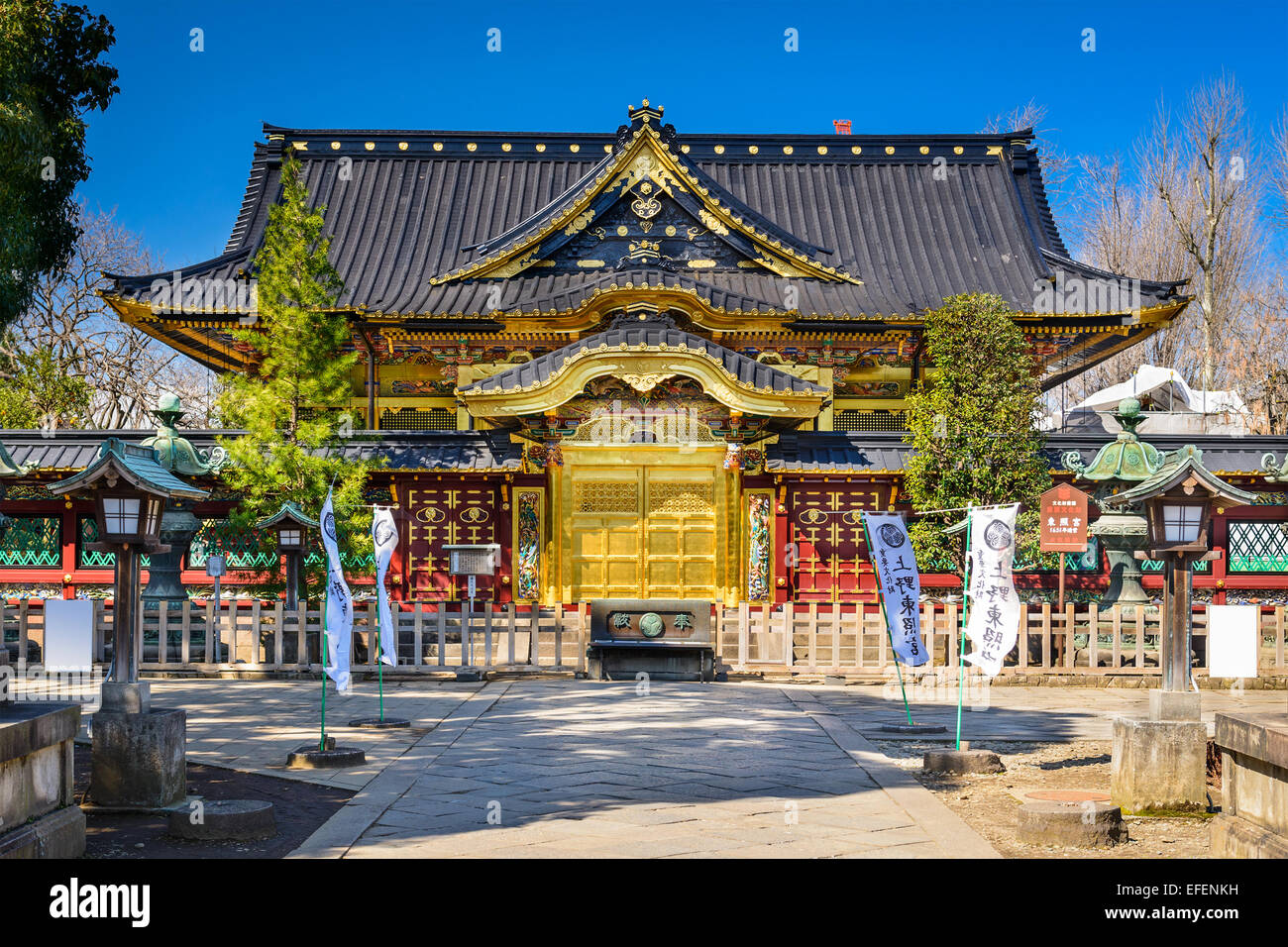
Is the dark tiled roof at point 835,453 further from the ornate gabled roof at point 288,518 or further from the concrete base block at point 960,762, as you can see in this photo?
the concrete base block at point 960,762

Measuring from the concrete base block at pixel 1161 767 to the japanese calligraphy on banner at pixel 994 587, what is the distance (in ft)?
4.90

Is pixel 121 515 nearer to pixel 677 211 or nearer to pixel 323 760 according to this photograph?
pixel 323 760

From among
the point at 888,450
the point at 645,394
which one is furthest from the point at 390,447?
the point at 888,450

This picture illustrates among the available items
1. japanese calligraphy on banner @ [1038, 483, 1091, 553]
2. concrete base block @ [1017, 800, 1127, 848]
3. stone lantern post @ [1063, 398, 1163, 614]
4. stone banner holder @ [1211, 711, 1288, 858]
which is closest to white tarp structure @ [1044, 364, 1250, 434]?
stone lantern post @ [1063, 398, 1163, 614]

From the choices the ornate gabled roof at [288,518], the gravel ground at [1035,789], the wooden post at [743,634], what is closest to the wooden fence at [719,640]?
the wooden post at [743,634]

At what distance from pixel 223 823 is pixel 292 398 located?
12409 mm

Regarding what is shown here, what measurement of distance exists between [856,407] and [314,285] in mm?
10362

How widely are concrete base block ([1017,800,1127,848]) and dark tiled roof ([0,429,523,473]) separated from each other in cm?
1424

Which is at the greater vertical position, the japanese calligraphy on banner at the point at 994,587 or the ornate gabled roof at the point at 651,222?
the ornate gabled roof at the point at 651,222

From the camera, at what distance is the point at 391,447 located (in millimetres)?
21500

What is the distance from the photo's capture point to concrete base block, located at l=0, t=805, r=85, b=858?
6.29m

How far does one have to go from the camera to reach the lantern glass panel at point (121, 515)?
31.3ft

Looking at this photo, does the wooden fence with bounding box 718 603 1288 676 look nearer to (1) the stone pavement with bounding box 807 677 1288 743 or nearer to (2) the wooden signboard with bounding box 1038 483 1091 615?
(1) the stone pavement with bounding box 807 677 1288 743
